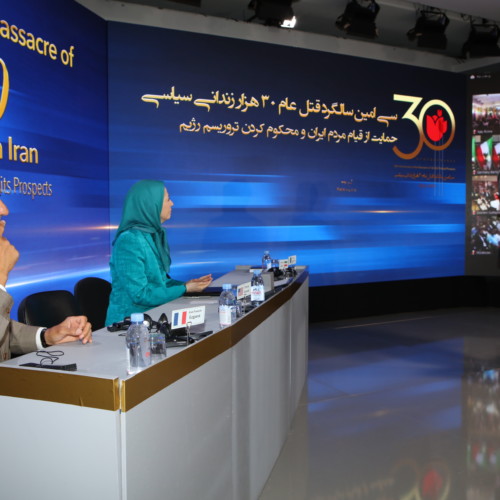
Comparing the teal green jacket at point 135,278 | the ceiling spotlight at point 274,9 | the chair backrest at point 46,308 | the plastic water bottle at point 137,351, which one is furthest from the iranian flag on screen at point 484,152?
the plastic water bottle at point 137,351

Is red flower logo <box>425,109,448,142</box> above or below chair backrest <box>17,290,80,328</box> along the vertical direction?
above

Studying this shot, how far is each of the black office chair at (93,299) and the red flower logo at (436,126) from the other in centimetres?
551

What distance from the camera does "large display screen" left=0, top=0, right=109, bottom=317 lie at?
12.7 feet

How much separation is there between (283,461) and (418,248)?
5.03 m

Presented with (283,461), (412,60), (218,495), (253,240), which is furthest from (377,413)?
(412,60)

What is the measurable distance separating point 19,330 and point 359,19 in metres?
5.30

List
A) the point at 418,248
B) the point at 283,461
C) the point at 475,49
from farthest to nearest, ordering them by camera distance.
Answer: the point at 418,248 < the point at 475,49 < the point at 283,461

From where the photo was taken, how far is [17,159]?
390cm

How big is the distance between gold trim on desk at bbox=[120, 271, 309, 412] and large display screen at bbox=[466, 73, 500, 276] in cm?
591

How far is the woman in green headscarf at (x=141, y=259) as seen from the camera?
2580 millimetres

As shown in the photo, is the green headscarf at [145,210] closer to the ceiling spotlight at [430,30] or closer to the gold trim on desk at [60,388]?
the gold trim on desk at [60,388]

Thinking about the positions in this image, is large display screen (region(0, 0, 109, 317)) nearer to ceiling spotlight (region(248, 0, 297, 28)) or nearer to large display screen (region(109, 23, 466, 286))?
large display screen (region(109, 23, 466, 286))

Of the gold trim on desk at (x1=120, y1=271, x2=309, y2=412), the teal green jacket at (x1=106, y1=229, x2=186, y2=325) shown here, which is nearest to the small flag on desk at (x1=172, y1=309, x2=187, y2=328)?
the gold trim on desk at (x1=120, y1=271, x2=309, y2=412)

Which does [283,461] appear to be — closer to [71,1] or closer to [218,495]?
[218,495]
